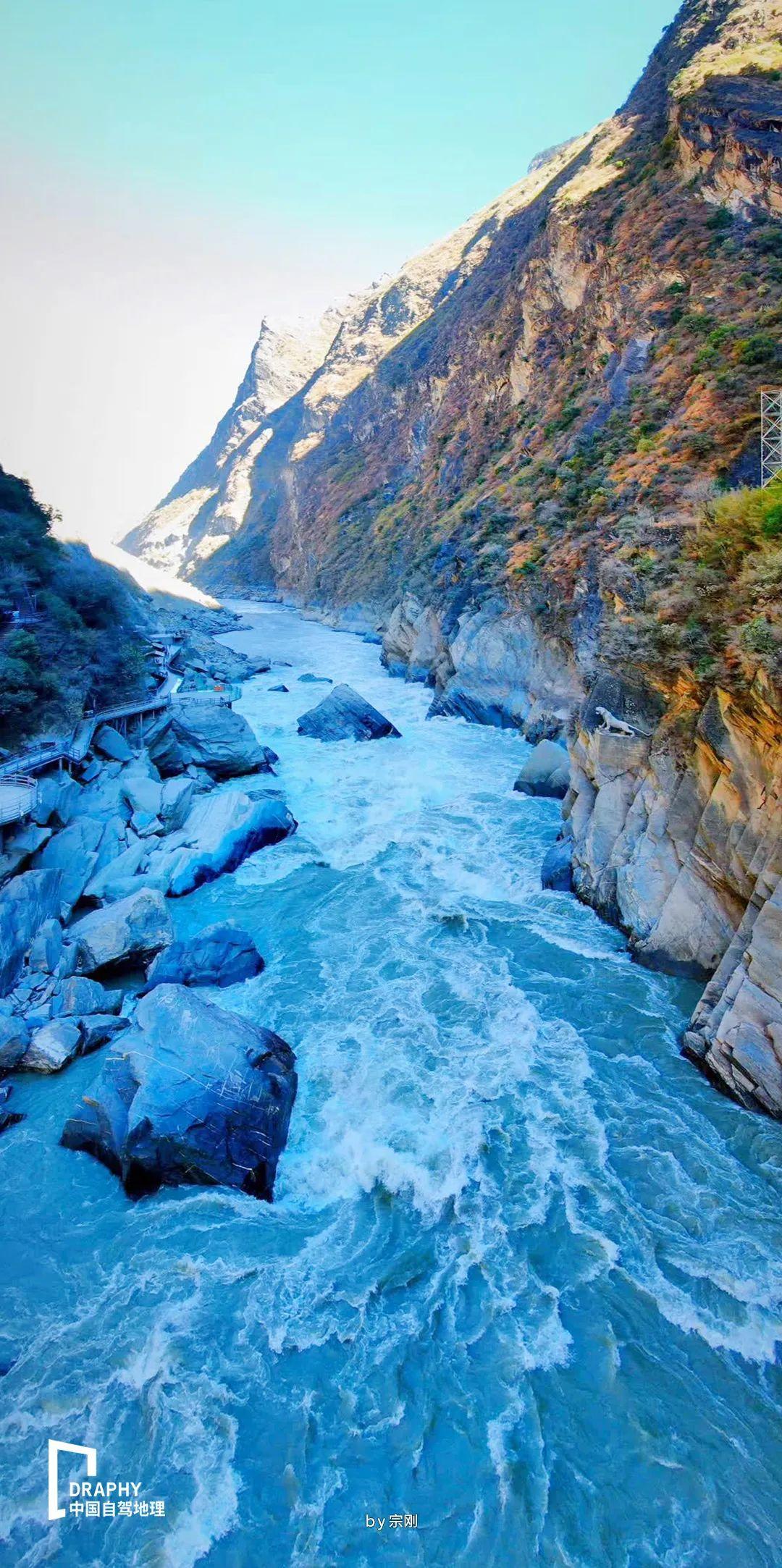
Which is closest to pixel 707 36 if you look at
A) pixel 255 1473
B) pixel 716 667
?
pixel 716 667

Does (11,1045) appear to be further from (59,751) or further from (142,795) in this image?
(59,751)

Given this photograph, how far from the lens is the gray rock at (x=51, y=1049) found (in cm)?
1106

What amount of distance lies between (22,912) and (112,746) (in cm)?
1012

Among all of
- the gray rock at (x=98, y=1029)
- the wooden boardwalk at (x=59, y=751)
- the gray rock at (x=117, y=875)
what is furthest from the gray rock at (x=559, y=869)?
the wooden boardwalk at (x=59, y=751)

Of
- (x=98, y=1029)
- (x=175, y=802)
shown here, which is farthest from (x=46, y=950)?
(x=175, y=802)

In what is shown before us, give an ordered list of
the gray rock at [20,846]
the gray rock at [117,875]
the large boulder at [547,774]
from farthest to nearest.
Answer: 1. the large boulder at [547,774]
2. the gray rock at [117,875]
3. the gray rock at [20,846]

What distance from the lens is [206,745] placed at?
24984 millimetres

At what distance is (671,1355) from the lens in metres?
7.08

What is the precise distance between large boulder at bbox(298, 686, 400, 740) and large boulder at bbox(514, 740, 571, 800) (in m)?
8.23

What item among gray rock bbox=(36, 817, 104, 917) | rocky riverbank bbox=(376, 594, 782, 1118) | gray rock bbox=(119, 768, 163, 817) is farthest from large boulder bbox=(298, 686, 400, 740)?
gray rock bbox=(36, 817, 104, 917)

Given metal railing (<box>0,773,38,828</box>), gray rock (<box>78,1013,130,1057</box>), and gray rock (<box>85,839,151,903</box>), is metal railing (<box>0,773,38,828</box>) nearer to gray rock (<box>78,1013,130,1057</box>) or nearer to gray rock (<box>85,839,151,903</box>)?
gray rock (<box>85,839,151,903</box>)

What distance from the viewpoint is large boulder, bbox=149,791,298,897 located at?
17.1 metres

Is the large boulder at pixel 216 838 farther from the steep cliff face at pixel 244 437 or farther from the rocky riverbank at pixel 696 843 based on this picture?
the steep cliff face at pixel 244 437

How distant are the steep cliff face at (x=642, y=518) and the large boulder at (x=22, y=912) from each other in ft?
38.7
